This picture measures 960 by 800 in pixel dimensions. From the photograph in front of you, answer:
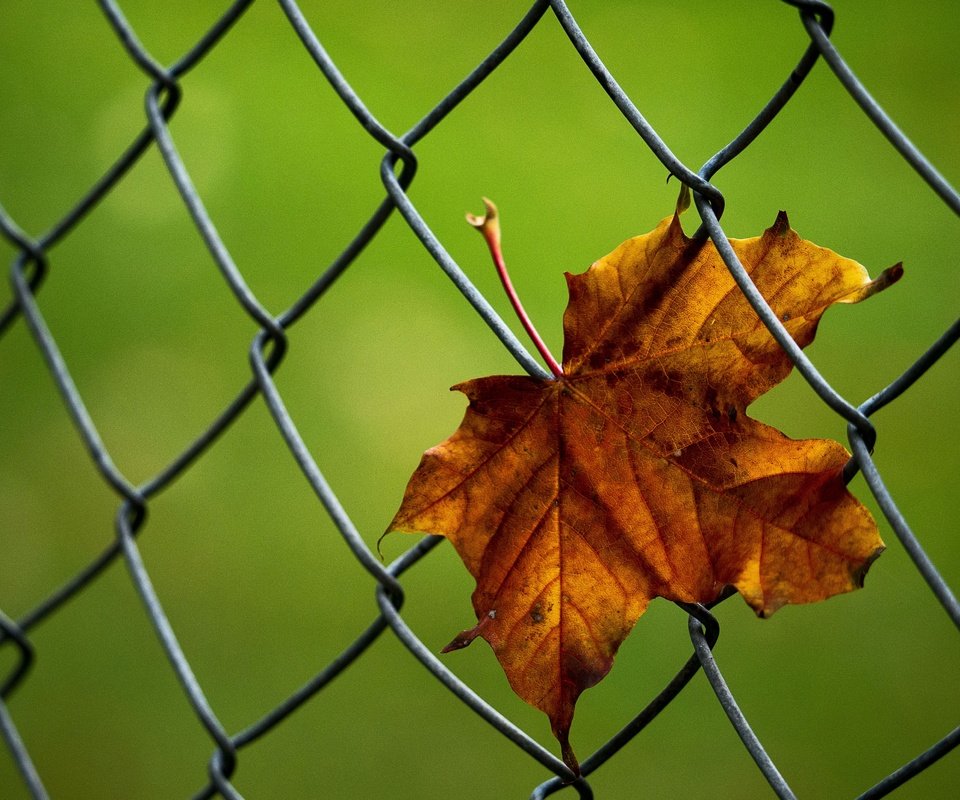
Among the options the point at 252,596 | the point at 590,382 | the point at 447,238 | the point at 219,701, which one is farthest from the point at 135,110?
the point at 590,382

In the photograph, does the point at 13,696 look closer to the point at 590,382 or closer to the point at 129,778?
the point at 129,778

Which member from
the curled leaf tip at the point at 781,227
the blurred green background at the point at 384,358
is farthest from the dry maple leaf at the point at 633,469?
the blurred green background at the point at 384,358

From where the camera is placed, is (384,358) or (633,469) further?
(384,358)

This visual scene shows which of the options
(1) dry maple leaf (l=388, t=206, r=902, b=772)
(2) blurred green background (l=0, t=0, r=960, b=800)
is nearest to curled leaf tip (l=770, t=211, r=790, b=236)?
(1) dry maple leaf (l=388, t=206, r=902, b=772)

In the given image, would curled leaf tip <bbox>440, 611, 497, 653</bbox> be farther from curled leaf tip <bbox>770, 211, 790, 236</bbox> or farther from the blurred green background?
the blurred green background

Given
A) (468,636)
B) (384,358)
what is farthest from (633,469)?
(384,358)

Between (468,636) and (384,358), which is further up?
(384,358)

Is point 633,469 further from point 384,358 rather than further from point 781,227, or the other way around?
point 384,358
